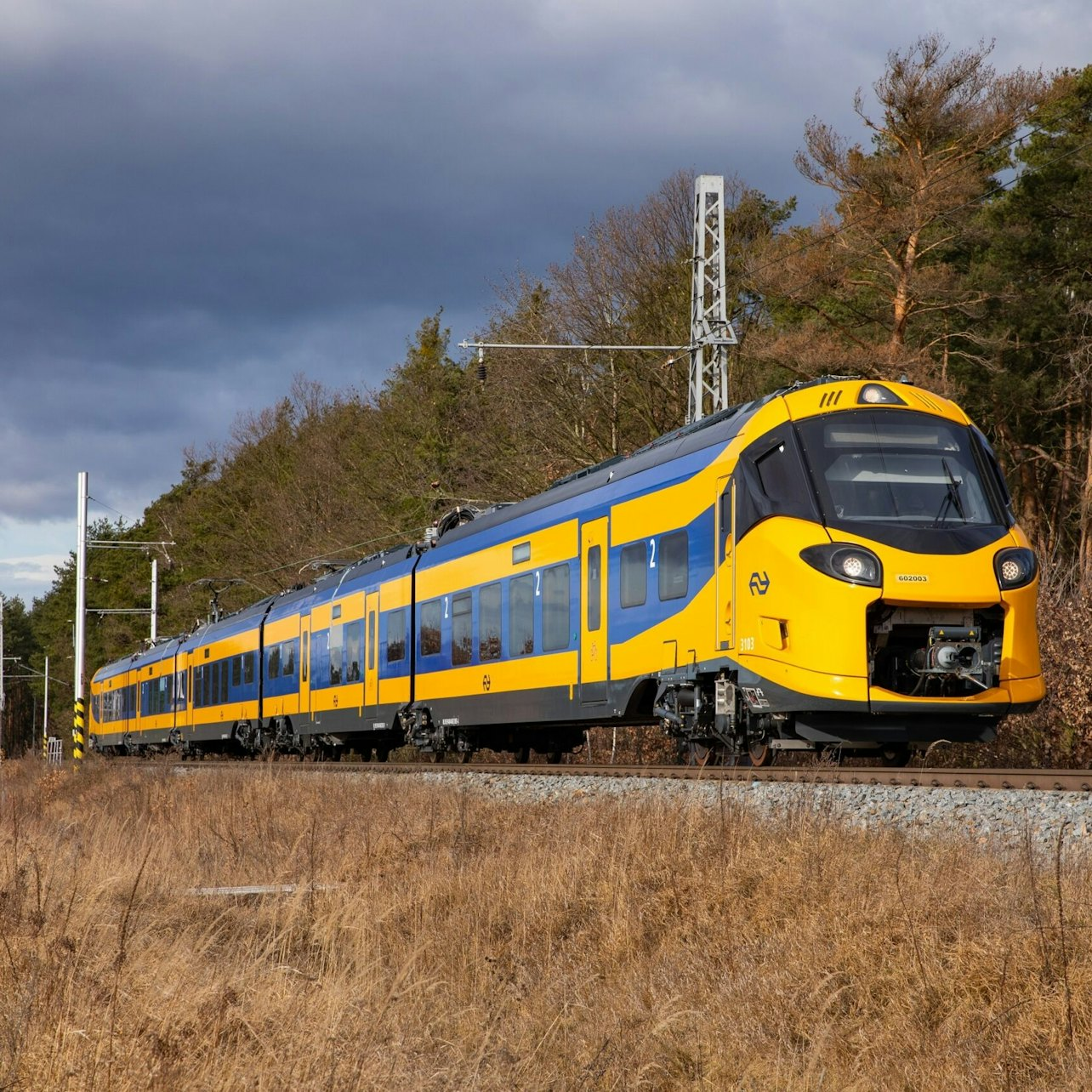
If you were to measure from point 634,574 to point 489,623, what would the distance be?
4.22 m

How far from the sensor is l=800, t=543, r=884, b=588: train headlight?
11.5 meters

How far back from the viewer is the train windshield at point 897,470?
12133mm

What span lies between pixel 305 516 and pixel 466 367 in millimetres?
8026

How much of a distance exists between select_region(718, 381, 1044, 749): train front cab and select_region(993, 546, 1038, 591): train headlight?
14mm

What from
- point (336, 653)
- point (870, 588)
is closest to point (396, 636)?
point (336, 653)

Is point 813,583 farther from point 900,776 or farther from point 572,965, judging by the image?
point 572,965

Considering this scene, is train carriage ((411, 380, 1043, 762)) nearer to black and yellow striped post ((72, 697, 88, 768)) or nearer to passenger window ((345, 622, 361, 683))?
passenger window ((345, 622, 361, 683))

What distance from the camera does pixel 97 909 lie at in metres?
7.85

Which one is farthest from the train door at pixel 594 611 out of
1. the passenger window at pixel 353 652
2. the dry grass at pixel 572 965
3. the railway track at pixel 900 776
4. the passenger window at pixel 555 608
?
the passenger window at pixel 353 652

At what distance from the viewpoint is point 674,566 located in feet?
44.4

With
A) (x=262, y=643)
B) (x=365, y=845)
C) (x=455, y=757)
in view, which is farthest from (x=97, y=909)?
(x=262, y=643)

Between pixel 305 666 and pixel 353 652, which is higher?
pixel 353 652

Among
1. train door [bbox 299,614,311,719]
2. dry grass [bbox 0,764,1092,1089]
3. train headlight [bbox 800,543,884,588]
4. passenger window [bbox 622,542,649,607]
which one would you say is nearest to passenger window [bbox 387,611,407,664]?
train door [bbox 299,614,311,719]

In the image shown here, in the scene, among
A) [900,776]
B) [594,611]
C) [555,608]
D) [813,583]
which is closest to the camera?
[900,776]
